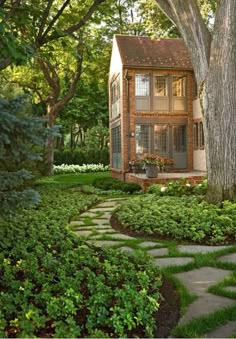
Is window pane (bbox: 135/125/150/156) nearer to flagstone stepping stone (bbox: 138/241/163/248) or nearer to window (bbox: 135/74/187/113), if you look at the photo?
window (bbox: 135/74/187/113)

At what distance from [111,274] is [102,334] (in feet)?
3.19

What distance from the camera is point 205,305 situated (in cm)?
320

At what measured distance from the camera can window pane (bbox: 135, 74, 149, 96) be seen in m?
17.4

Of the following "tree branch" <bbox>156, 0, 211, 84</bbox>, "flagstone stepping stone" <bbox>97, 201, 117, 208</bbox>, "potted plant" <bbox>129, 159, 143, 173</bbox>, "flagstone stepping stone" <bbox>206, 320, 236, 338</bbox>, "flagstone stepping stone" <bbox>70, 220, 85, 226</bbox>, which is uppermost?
"tree branch" <bbox>156, 0, 211, 84</bbox>

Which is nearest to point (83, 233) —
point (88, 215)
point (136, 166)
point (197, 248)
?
point (88, 215)

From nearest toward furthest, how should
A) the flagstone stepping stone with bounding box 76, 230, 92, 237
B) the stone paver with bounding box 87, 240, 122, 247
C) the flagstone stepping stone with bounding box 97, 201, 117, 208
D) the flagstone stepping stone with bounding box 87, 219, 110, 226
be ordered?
1. the stone paver with bounding box 87, 240, 122, 247
2. the flagstone stepping stone with bounding box 76, 230, 92, 237
3. the flagstone stepping stone with bounding box 87, 219, 110, 226
4. the flagstone stepping stone with bounding box 97, 201, 117, 208

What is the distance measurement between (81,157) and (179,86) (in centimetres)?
1198

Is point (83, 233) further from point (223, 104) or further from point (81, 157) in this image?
point (81, 157)

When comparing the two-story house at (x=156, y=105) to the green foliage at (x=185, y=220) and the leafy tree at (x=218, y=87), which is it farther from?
the green foliage at (x=185, y=220)

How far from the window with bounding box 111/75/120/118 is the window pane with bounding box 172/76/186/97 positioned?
2690mm

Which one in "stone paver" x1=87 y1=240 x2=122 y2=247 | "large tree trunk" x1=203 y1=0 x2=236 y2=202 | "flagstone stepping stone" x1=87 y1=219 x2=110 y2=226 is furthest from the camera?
"large tree trunk" x1=203 y1=0 x2=236 y2=202

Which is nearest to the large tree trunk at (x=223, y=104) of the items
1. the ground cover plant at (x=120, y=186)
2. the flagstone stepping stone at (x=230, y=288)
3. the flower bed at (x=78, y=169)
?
the flagstone stepping stone at (x=230, y=288)

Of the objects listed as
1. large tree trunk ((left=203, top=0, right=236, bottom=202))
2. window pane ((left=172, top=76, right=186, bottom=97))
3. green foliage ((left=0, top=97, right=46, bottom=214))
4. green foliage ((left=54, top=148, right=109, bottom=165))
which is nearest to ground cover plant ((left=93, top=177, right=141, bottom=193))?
large tree trunk ((left=203, top=0, right=236, bottom=202))

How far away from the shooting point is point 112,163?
791 inches
